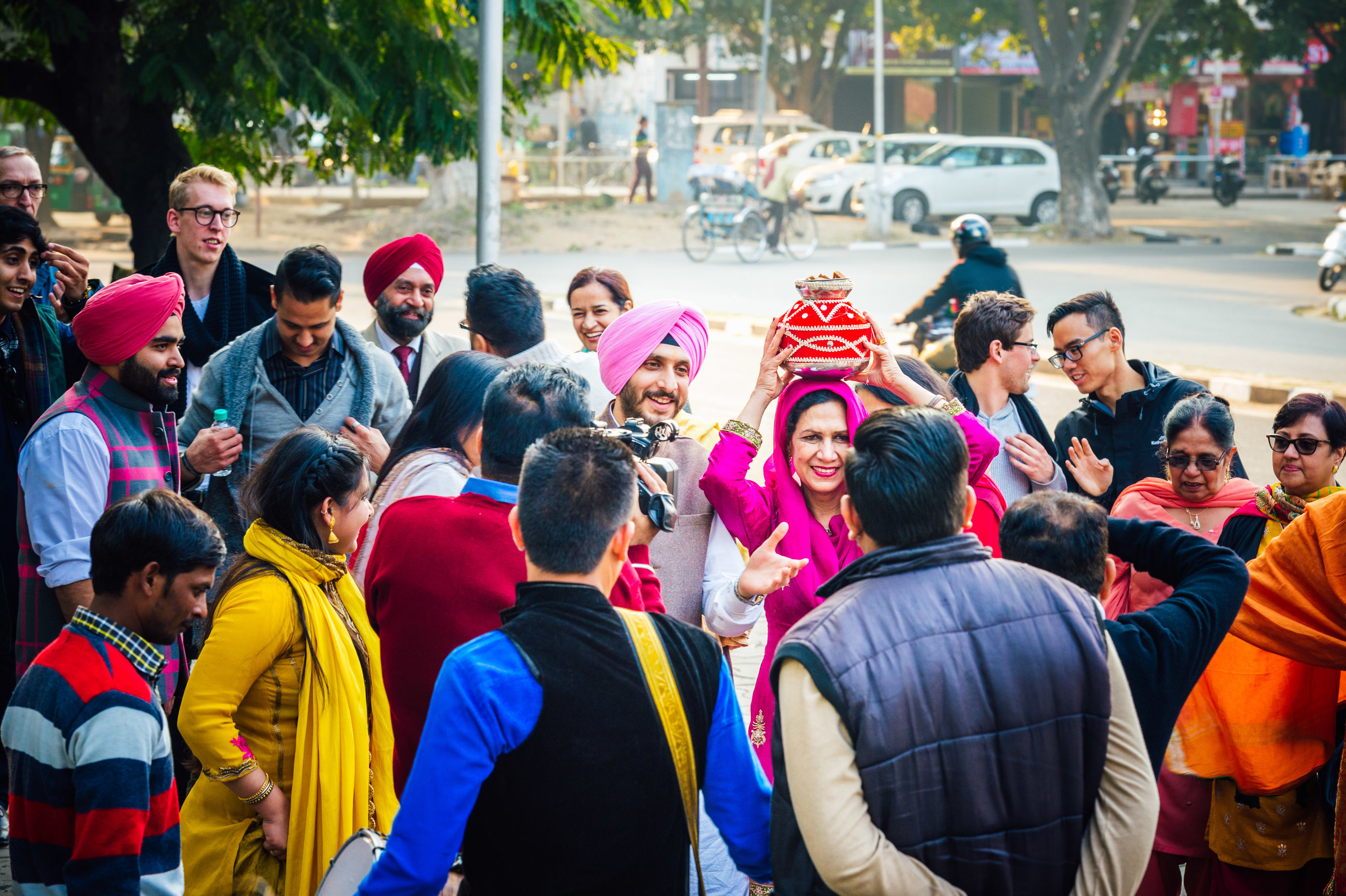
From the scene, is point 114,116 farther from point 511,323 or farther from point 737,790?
point 737,790

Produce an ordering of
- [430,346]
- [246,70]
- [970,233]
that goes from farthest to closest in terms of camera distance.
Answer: [970,233], [246,70], [430,346]

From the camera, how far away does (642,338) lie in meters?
3.65

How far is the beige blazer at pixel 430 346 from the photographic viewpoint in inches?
196

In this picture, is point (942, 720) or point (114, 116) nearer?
point (942, 720)

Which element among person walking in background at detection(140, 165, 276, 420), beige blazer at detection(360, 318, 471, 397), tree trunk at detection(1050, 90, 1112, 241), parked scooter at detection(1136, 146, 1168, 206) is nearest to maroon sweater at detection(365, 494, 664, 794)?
person walking in background at detection(140, 165, 276, 420)

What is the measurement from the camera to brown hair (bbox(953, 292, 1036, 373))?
423 centimetres

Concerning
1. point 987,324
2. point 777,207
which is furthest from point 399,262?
point 777,207

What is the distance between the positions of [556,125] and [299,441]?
5060 centimetres

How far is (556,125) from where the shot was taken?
2024 inches

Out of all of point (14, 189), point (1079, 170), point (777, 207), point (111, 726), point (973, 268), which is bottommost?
point (111, 726)

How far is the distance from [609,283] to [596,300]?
0.11 metres

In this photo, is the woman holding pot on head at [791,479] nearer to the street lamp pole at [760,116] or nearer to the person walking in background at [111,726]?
the person walking in background at [111,726]

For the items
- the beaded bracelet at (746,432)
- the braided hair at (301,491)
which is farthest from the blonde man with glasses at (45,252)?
the beaded bracelet at (746,432)

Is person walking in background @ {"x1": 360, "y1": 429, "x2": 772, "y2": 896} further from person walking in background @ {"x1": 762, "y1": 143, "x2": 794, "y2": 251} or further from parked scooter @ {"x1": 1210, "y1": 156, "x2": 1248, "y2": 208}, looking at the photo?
parked scooter @ {"x1": 1210, "y1": 156, "x2": 1248, "y2": 208}
